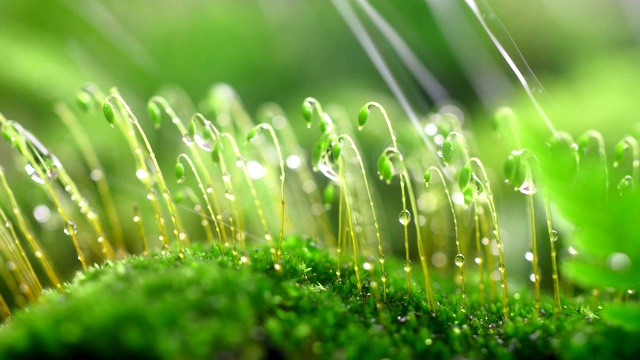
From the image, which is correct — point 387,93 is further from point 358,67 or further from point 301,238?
point 301,238

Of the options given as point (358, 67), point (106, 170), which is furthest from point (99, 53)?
point (358, 67)

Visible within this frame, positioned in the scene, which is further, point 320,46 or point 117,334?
point 320,46

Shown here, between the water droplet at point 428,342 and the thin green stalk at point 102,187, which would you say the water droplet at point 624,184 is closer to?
the water droplet at point 428,342

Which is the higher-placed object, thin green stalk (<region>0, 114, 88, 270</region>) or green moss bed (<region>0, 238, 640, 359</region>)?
thin green stalk (<region>0, 114, 88, 270</region>)

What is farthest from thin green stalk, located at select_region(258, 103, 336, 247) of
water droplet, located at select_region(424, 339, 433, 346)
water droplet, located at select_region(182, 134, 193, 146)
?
water droplet, located at select_region(424, 339, 433, 346)

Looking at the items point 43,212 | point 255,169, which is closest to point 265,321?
point 255,169

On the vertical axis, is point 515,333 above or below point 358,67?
below

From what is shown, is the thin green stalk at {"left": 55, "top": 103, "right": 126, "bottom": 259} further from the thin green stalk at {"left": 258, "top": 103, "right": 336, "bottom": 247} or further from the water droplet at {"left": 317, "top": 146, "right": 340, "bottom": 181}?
the water droplet at {"left": 317, "top": 146, "right": 340, "bottom": 181}

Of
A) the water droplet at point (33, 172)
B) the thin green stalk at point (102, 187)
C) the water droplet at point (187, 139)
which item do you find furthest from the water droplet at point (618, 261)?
the thin green stalk at point (102, 187)
